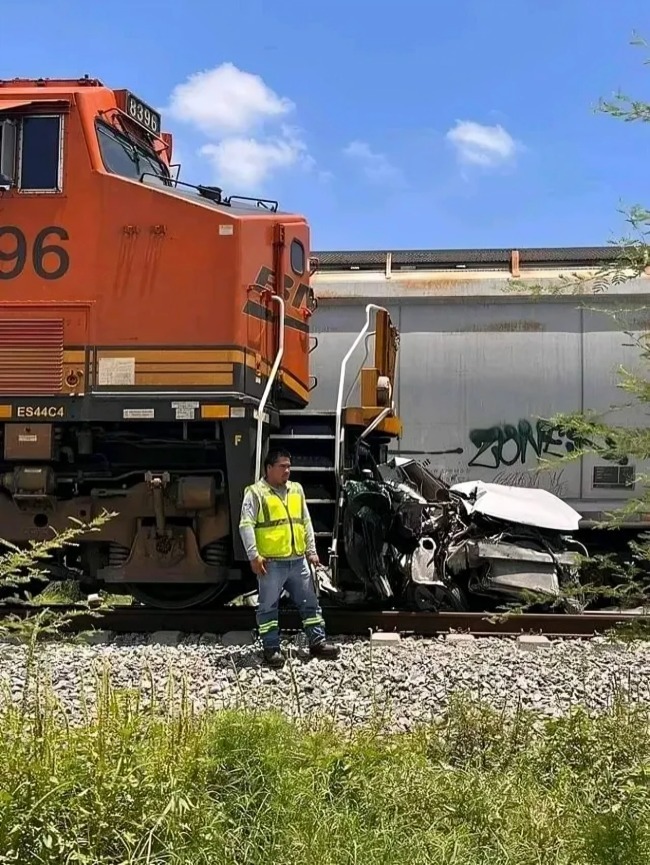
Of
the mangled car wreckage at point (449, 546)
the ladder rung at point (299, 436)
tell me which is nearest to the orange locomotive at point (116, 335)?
the ladder rung at point (299, 436)

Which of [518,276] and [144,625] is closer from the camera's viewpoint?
[144,625]

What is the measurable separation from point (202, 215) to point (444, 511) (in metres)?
3.37

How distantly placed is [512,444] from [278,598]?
13.0ft

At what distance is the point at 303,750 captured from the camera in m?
3.40

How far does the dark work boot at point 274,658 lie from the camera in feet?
18.8

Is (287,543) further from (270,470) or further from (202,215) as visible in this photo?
(202,215)

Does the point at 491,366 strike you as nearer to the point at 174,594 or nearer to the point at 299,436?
the point at 299,436

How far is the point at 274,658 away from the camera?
5.74 m

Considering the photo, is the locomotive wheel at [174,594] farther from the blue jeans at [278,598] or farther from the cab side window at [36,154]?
the cab side window at [36,154]

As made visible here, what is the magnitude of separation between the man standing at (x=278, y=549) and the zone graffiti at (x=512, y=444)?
3.42 meters

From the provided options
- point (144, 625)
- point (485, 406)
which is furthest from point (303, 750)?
point (485, 406)

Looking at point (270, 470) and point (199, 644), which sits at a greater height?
point (270, 470)

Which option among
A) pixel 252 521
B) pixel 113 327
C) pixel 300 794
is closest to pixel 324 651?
pixel 252 521

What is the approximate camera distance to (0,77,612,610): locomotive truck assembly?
22.1ft
